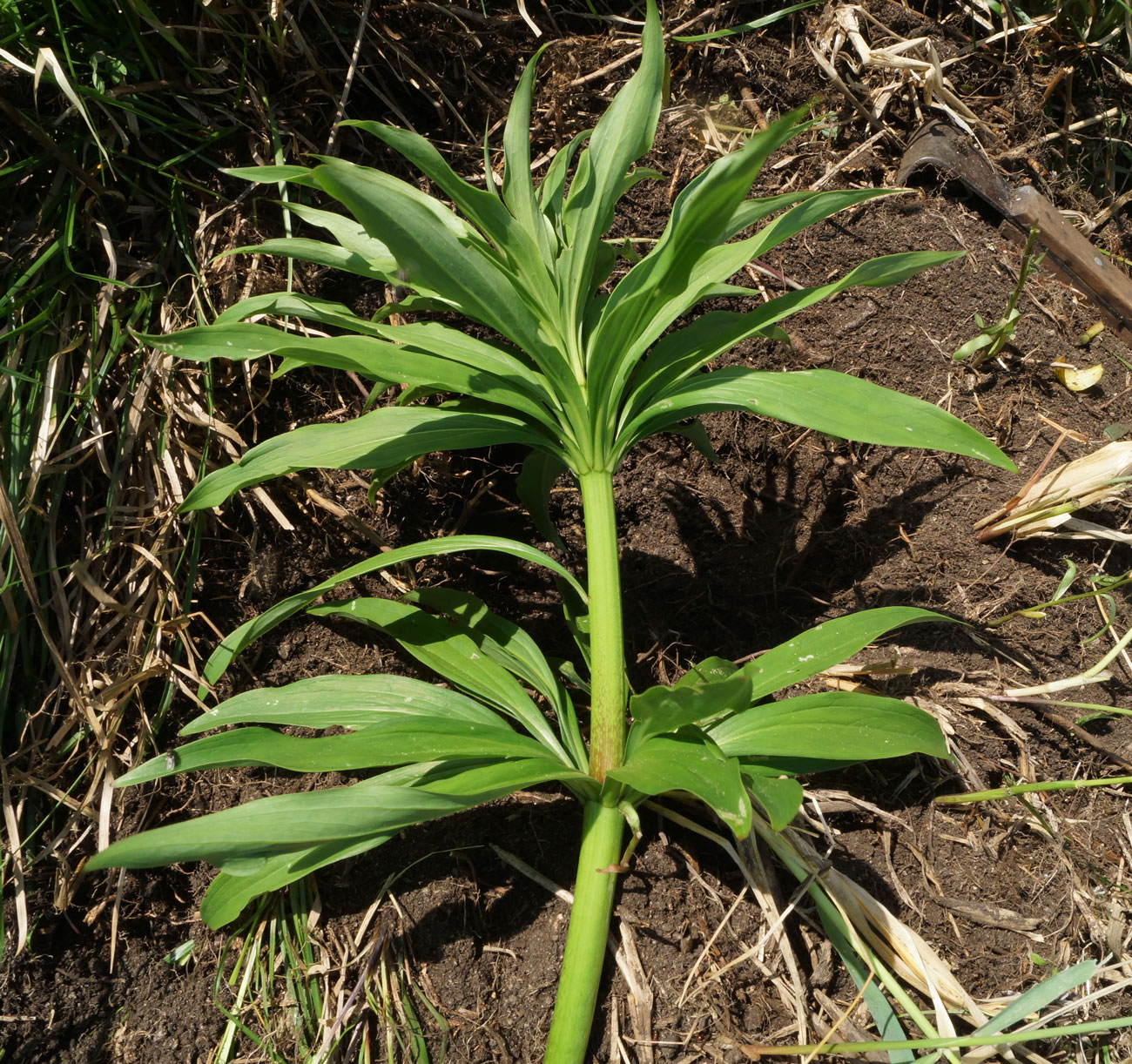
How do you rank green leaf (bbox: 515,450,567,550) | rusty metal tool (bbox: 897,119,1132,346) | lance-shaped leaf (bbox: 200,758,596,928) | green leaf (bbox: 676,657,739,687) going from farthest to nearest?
rusty metal tool (bbox: 897,119,1132,346)
green leaf (bbox: 515,450,567,550)
green leaf (bbox: 676,657,739,687)
lance-shaped leaf (bbox: 200,758,596,928)

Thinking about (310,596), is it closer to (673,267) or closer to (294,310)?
(294,310)

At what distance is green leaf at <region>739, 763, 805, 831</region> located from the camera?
104 centimetres

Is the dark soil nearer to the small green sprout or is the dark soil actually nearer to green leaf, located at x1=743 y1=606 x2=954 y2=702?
the small green sprout

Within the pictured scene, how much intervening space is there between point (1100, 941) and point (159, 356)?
2.02 m

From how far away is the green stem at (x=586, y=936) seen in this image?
1.21 m

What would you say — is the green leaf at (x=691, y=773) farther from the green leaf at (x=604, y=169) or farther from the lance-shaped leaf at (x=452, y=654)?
the green leaf at (x=604, y=169)

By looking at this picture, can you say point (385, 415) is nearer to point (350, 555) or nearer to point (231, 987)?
point (350, 555)

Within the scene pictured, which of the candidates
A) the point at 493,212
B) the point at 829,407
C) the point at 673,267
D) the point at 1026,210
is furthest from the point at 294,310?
the point at 1026,210

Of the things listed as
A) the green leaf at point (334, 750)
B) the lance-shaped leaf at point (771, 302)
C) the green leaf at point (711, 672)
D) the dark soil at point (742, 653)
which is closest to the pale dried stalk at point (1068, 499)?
the dark soil at point (742, 653)

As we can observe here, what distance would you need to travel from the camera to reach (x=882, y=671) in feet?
4.95

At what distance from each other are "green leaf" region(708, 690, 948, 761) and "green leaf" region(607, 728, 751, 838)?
100 millimetres

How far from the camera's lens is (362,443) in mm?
1291

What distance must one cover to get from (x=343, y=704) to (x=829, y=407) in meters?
0.88

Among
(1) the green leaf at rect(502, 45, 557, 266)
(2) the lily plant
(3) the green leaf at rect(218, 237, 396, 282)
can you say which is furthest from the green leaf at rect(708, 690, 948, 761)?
(3) the green leaf at rect(218, 237, 396, 282)
